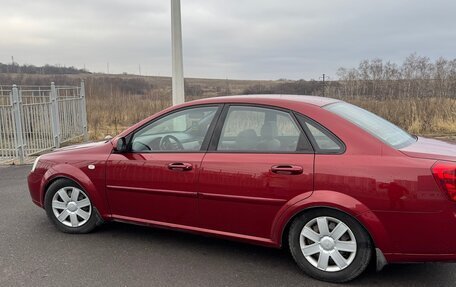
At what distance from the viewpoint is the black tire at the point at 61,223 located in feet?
14.9

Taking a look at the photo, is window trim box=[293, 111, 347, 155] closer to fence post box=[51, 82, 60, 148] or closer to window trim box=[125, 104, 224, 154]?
window trim box=[125, 104, 224, 154]

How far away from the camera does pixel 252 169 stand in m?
3.54

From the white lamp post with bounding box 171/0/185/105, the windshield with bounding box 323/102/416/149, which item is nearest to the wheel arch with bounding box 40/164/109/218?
the windshield with bounding box 323/102/416/149

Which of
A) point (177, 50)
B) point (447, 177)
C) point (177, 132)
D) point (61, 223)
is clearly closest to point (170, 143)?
point (177, 132)

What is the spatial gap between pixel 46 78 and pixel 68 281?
87.7 ft

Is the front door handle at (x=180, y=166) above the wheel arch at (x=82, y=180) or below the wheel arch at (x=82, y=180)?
above

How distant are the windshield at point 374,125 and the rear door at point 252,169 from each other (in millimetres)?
459

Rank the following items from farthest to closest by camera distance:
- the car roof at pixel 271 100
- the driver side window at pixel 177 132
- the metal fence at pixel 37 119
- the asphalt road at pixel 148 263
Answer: the metal fence at pixel 37 119 → the driver side window at pixel 177 132 → the car roof at pixel 271 100 → the asphalt road at pixel 148 263

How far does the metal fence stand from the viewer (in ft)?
31.8

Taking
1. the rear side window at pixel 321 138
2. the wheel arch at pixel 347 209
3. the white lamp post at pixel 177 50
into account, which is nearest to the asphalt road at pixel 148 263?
the wheel arch at pixel 347 209

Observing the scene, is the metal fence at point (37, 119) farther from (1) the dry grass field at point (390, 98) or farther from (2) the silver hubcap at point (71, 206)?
(2) the silver hubcap at point (71, 206)

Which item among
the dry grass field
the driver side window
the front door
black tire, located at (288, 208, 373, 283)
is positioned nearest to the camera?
black tire, located at (288, 208, 373, 283)

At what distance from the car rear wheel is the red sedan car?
2 centimetres

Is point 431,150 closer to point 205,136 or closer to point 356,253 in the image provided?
point 356,253
